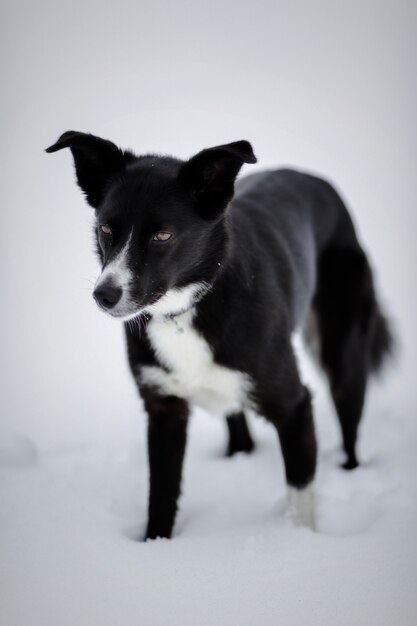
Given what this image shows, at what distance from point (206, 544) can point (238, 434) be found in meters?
1.29

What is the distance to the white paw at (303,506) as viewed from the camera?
3066 millimetres

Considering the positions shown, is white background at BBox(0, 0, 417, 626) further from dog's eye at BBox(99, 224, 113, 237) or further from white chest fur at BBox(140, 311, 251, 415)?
white chest fur at BBox(140, 311, 251, 415)

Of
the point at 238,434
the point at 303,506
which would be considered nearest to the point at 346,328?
the point at 238,434

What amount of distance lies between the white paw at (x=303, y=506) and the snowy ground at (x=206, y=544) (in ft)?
0.22

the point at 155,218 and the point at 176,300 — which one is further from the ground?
the point at 155,218

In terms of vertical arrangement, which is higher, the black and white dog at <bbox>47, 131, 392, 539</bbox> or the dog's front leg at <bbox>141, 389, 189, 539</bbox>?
the black and white dog at <bbox>47, 131, 392, 539</bbox>

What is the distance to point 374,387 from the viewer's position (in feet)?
15.1

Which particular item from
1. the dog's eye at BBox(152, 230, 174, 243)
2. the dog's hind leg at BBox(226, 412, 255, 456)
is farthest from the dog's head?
the dog's hind leg at BBox(226, 412, 255, 456)

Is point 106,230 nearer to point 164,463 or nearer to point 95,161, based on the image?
point 95,161

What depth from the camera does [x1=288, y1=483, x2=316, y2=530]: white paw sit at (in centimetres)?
307

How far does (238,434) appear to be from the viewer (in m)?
4.11

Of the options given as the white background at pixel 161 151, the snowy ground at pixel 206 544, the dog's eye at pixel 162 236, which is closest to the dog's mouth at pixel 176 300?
the dog's eye at pixel 162 236

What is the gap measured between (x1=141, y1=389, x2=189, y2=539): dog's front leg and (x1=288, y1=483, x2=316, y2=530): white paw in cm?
65

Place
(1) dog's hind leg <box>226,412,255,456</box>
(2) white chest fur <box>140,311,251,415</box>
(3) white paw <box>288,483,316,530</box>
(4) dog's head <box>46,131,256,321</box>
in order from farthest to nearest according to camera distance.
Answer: (1) dog's hind leg <box>226,412,255,456</box> → (3) white paw <box>288,483,316,530</box> → (2) white chest fur <box>140,311,251,415</box> → (4) dog's head <box>46,131,256,321</box>
